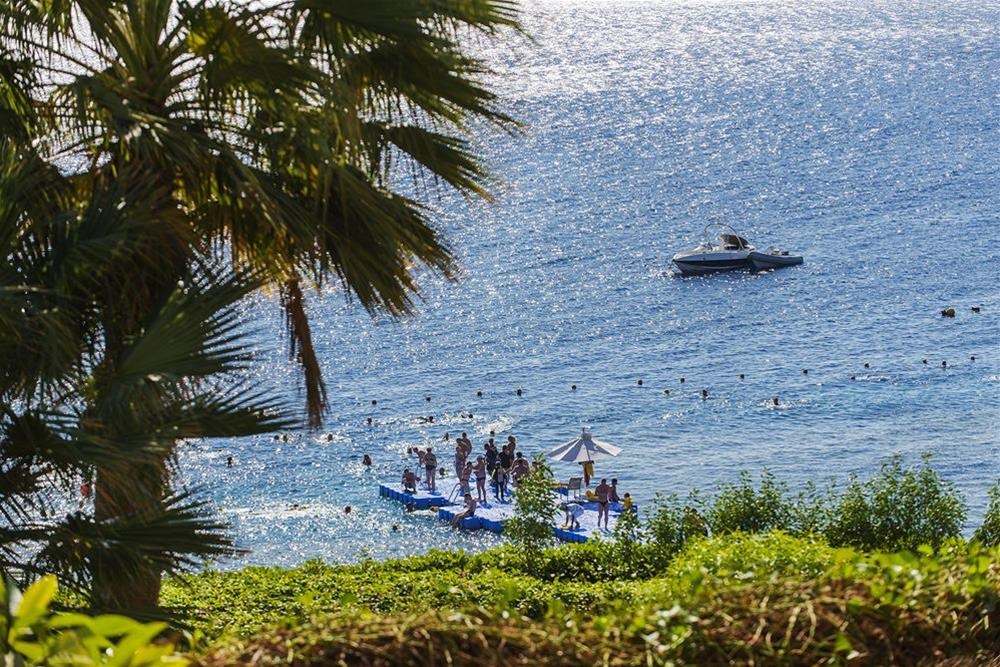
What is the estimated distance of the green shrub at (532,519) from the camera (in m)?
20.6

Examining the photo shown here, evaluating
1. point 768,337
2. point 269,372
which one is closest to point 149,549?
point 269,372

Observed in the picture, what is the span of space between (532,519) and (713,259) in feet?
171

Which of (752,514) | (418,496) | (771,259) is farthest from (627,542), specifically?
(771,259)

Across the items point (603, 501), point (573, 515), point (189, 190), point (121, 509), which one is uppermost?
point (189, 190)

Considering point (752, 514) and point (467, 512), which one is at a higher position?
point (752, 514)

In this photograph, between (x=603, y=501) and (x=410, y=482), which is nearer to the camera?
(x=603, y=501)

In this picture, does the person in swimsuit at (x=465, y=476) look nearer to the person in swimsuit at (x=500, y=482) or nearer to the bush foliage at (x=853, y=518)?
the person in swimsuit at (x=500, y=482)

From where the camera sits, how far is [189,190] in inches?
383

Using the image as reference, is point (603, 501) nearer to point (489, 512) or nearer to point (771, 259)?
point (489, 512)

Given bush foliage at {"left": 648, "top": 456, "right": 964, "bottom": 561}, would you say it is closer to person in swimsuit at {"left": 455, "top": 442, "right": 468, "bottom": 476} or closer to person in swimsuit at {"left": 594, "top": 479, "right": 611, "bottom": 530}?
person in swimsuit at {"left": 594, "top": 479, "right": 611, "bottom": 530}

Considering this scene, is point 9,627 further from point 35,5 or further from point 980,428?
point 980,428

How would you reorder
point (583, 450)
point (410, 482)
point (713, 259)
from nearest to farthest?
1. point (583, 450)
2. point (410, 482)
3. point (713, 259)

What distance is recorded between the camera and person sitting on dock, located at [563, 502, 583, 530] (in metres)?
29.8

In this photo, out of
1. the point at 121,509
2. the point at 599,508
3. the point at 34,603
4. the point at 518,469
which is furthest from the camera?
the point at 518,469
